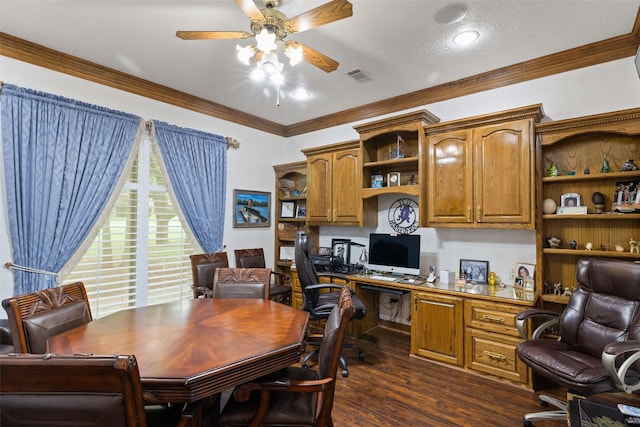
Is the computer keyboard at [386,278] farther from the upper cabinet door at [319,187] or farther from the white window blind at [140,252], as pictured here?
the white window blind at [140,252]

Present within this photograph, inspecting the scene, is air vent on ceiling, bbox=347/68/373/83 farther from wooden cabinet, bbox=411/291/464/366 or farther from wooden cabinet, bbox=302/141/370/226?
wooden cabinet, bbox=411/291/464/366

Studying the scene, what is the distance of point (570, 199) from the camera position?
275 centimetres

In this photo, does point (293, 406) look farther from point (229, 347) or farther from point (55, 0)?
point (55, 0)

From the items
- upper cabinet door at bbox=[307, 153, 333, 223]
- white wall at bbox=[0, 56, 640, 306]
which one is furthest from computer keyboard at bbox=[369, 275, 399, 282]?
upper cabinet door at bbox=[307, 153, 333, 223]

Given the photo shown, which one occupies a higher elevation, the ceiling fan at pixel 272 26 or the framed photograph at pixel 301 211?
the ceiling fan at pixel 272 26

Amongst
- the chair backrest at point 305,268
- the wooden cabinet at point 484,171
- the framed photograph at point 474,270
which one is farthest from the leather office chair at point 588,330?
the chair backrest at point 305,268

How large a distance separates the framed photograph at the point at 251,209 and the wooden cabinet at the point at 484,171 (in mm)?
2483

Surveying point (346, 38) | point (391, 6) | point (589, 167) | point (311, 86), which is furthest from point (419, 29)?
point (589, 167)

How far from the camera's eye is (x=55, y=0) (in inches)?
86.2

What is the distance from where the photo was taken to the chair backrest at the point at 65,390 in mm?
906

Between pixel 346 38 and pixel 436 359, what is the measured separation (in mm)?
3060

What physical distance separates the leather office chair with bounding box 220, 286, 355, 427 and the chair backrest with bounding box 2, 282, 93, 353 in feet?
3.76

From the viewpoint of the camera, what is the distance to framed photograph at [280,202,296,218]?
190 inches

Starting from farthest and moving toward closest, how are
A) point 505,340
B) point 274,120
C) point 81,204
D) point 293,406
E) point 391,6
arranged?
point 274,120 < point 81,204 < point 505,340 < point 391,6 < point 293,406
